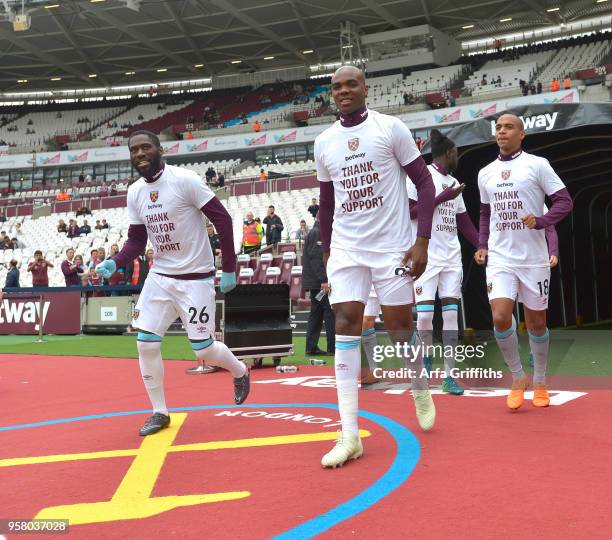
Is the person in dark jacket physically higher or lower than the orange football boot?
higher

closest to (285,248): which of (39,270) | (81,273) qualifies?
(81,273)

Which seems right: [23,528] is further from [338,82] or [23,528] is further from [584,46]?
[584,46]

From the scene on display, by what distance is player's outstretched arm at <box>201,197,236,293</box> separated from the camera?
4.76 metres

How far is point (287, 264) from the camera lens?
1839 centimetres

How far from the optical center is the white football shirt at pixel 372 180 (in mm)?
3865

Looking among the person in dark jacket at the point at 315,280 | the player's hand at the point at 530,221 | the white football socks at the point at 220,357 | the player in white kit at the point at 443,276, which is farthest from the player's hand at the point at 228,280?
the person in dark jacket at the point at 315,280

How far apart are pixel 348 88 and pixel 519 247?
2112 millimetres

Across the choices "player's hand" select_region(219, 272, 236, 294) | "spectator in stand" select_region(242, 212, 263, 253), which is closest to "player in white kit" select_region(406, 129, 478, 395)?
"player's hand" select_region(219, 272, 236, 294)

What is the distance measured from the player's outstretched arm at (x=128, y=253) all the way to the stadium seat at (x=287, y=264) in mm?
13029

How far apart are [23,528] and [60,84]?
201 ft

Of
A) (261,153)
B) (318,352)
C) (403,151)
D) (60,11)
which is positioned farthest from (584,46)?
(403,151)

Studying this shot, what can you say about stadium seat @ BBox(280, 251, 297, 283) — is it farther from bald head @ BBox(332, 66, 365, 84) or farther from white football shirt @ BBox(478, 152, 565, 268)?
bald head @ BBox(332, 66, 365, 84)

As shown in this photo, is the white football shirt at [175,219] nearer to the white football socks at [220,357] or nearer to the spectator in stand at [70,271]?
the white football socks at [220,357]

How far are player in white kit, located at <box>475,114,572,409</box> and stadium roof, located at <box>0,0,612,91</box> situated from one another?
36504mm
